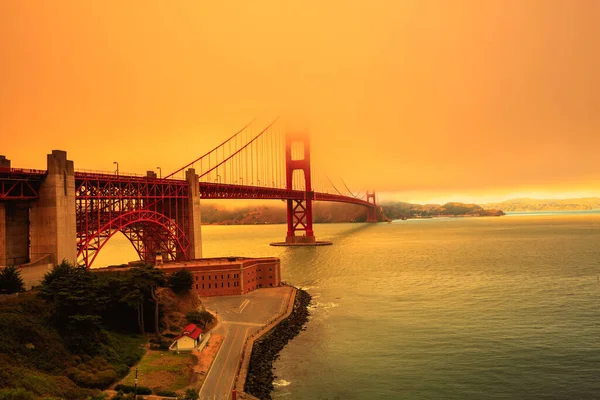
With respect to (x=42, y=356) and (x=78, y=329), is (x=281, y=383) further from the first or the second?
(x=42, y=356)

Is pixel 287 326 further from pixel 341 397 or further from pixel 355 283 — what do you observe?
pixel 355 283

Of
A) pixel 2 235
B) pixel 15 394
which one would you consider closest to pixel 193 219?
pixel 2 235

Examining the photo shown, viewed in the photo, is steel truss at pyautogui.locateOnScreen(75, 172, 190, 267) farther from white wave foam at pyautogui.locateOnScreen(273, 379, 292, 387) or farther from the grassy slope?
white wave foam at pyautogui.locateOnScreen(273, 379, 292, 387)

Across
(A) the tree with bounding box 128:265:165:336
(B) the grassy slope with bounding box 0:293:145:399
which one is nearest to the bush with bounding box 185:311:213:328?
(A) the tree with bounding box 128:265:165:336

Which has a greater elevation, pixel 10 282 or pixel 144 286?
pixel 10 282

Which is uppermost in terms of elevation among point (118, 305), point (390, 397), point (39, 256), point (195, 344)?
point (39, 256)

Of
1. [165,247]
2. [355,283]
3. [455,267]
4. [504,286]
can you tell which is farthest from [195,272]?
[455,267]

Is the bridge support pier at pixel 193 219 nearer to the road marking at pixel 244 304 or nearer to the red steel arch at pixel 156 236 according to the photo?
the red steel arch at pixel 156 236
